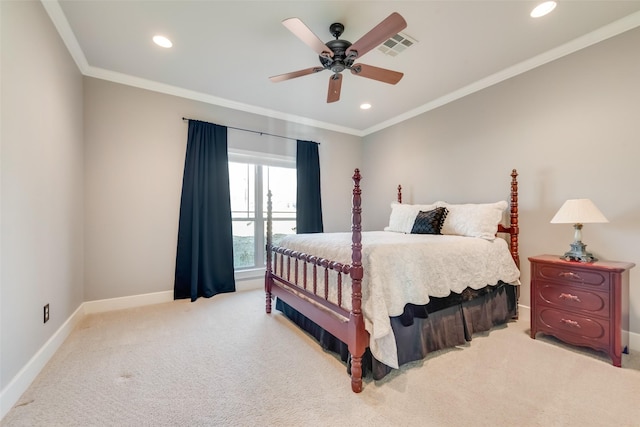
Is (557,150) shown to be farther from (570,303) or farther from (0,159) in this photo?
(0,159)

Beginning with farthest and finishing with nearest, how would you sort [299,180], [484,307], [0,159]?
[299,180], [484,307], [0,159]

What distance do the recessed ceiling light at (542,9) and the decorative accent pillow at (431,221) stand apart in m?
1.83

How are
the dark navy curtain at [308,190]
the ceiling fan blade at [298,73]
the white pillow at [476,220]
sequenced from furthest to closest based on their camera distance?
1. the dark navy curtain at [308,190]
2. the white pillow at [476,220]
3. the ceiling fan blade at [298,73]

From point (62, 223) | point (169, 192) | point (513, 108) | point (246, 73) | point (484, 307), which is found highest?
point (246, 73)

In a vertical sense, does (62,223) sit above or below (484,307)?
above

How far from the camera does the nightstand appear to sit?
6.42 feet

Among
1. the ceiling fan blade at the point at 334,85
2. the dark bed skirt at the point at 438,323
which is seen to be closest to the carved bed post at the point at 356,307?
the dark bed skirt at the point at 438,323

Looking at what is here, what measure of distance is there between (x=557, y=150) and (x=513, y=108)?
2.13 feet

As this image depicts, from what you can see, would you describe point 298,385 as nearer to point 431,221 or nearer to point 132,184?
point 431,221

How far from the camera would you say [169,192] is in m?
3.39

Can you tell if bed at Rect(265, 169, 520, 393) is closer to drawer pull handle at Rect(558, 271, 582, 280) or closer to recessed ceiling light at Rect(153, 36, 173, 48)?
drawer pull handle at Rect(558, 271, 582, 280)

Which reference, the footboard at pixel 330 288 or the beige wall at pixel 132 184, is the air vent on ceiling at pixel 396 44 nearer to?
the footboard at pixel 330 288

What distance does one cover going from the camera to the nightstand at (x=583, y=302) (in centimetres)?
196

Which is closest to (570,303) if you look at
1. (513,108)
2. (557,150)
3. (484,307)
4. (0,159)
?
(484,307)
